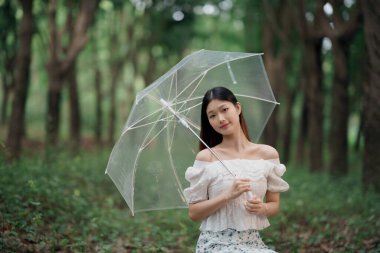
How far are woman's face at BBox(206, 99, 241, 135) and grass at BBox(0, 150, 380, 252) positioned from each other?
7.62 ft

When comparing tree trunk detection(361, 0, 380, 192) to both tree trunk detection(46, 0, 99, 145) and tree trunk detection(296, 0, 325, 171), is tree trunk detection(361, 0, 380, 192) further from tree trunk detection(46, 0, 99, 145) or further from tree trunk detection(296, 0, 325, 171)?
tree trunk detection(46, 0, 99, 145)

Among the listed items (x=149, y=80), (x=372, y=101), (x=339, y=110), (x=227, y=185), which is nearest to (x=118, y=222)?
(x=227, y=185)

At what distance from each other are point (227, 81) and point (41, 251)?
2629 millimetres

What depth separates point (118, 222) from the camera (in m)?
7.50

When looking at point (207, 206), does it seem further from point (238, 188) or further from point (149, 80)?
point (149, 80)

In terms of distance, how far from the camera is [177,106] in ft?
15.4

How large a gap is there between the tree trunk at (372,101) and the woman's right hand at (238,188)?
5168 millimetres

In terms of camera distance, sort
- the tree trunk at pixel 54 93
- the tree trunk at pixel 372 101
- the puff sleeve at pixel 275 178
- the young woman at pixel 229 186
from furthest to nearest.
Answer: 1. the tree trunk at pixel 54 93
2. the tree trunk at pixel 372 101
3. the puff sleeve at pixel 275 178
4. the young woman at pixel 229 186

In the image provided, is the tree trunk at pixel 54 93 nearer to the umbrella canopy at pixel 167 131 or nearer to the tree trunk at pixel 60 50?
the tree trunk at pixel 60 50

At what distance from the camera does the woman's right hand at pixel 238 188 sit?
3.59 meters

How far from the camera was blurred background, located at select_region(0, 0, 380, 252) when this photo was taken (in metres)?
6.39

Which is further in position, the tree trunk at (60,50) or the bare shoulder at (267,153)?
the tree trunk at (60,50)

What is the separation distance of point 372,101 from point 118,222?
4.29 m

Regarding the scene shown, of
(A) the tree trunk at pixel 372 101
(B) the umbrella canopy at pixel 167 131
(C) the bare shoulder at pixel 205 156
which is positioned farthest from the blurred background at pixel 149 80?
(C) the bare shoulder at pixel 205 156
